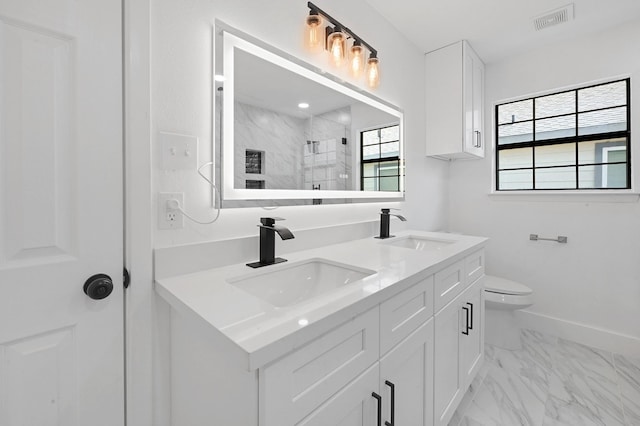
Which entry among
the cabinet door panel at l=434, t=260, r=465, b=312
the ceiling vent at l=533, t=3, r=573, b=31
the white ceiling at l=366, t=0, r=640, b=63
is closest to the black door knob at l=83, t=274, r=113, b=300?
the cabinet door panel at l=434, t=260, r=465, b=312

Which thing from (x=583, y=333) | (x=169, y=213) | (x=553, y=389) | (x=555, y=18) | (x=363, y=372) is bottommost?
(x=553, y=389)

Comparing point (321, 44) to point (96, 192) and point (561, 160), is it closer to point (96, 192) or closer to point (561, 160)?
point (96, 192)

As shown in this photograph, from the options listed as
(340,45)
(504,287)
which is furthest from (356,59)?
(504,287)

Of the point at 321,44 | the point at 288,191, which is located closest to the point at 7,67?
the point at 288,191

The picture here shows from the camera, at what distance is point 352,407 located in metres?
0.80

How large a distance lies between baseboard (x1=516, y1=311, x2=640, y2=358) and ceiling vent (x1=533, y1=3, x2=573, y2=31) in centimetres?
232

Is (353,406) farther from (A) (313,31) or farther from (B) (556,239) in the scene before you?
(B) (556,239)

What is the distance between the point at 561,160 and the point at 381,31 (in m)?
1.92

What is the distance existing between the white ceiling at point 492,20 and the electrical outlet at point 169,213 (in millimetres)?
1770

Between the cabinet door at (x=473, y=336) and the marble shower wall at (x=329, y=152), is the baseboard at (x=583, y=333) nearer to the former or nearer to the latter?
the cabinet door at (x=473, y=336)

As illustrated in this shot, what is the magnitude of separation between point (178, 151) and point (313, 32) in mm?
914

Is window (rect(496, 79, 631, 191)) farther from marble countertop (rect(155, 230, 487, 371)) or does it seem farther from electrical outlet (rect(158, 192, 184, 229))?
electrical outlet (rect(158, 192, 184, 229))

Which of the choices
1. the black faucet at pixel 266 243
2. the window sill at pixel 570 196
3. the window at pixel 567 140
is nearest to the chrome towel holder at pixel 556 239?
the window sill at pixel 570 196

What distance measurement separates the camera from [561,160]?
252cm
